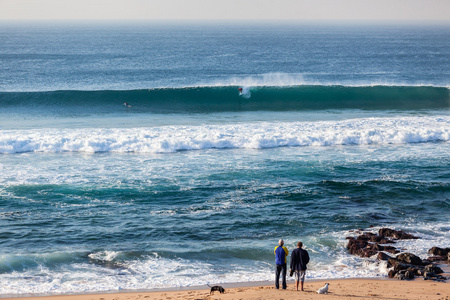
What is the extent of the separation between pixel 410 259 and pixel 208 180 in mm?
7509

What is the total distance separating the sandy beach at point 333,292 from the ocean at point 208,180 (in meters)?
0.51

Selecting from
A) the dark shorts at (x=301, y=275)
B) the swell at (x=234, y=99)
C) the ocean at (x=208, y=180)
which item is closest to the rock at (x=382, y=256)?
the ocean at (x=208, y=180)

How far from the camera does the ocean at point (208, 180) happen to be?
35.3 feet

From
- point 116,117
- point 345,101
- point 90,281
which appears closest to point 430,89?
point 345,101

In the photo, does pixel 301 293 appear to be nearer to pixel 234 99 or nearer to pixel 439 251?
pixel 439 251

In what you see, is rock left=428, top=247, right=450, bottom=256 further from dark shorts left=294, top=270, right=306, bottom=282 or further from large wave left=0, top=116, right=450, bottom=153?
large wave left=0, top=116, right=450, bottom=153

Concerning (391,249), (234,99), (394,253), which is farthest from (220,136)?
(394,253)

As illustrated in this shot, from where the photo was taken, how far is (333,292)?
28.8 ft

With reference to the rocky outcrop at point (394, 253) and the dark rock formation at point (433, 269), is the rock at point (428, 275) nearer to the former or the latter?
the rocky outcrop at point (394, 253)

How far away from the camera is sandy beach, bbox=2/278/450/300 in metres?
8.45

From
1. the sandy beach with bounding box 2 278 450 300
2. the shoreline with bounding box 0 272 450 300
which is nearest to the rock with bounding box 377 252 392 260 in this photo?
the shoreline with bounding box 0 272 450 300

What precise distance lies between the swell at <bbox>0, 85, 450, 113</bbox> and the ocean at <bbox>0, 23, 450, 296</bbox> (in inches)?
5.1

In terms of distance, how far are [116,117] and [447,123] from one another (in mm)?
17390

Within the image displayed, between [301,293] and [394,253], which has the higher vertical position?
[301,293]
